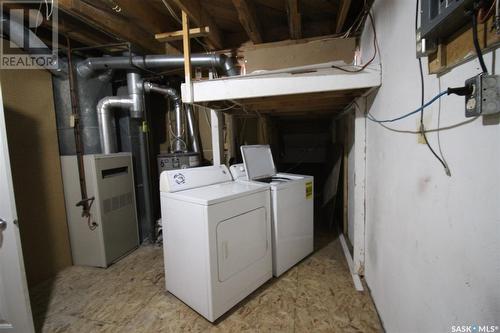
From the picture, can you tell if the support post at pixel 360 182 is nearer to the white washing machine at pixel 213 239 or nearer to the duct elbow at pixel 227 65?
the white washing machine at pixel 213 239

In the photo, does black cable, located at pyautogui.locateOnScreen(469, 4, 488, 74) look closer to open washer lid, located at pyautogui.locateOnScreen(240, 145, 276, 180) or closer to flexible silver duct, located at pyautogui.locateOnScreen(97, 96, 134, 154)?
open washer lid, located at pyautogui.locateOnScreen(240, 145, 276, 180)

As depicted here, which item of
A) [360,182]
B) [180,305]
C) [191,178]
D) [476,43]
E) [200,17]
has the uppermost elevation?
[200,17]

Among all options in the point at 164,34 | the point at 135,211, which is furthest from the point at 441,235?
the point at 135,211

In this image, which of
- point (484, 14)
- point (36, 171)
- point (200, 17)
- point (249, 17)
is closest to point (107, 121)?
point (36, 171)

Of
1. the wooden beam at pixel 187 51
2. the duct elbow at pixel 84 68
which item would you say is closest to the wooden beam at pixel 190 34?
the wooden beam at pixel 187 51

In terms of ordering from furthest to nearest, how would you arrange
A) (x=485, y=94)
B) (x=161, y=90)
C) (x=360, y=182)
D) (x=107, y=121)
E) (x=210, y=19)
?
(x=161, y=90), (x=107, y=121), (x=210, y=19), (x=360, y=182), (x=485, y=94)

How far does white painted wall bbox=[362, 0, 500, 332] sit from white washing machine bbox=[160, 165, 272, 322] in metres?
0.93

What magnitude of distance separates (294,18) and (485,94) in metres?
1.78

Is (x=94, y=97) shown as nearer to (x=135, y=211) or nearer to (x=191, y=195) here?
(x=135, y=211)

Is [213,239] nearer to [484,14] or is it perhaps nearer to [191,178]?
[191,178]

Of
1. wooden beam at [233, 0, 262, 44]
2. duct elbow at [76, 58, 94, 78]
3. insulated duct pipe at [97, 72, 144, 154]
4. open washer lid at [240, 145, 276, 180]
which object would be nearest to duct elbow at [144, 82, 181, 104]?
insulated duct pipe at [97, 72, 144, 154]

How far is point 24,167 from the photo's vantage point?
7.26ft

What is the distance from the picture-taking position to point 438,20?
771 mm

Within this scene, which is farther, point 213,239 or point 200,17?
point 200,17
